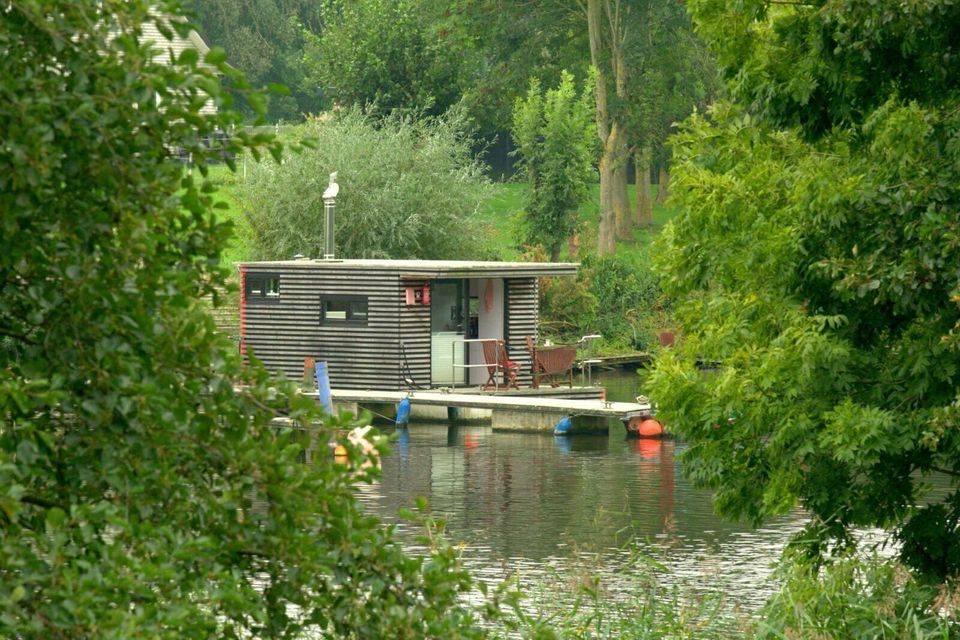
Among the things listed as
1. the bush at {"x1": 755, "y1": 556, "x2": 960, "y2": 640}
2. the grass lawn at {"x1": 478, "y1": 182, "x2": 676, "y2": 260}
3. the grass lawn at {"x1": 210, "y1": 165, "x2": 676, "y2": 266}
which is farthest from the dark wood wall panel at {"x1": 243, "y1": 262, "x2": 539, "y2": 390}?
the bush at {"x1": 755, "y1": 556, "x2": 960, "y2": 640}

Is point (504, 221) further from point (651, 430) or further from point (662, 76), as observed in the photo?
point (651, 430)

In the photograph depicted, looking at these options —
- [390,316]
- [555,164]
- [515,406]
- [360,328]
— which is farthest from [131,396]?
[555,164]

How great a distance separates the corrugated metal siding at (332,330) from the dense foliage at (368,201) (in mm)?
6442

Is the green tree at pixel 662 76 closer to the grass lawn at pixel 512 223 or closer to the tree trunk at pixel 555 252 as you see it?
the grass lawn at pixel 512 223

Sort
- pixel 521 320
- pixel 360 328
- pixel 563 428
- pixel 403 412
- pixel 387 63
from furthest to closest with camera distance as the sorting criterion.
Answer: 1. pixel 387 63
2. pixel 521 320
3. pixel 360 328
4. pixel 403 412
5. pixel 563 428

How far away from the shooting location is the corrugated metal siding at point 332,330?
32.1m

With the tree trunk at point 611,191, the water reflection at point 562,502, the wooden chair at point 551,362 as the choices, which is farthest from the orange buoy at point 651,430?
the tree trunk at point 611,191

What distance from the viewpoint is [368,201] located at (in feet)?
133

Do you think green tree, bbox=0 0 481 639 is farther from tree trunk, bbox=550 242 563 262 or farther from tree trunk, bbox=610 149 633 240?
tree trunk, bbox=610 149 633 240

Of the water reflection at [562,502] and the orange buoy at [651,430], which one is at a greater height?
the orange buoy at [651,430]

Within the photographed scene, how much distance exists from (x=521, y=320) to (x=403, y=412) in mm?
4115

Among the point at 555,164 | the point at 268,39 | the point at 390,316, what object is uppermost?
the point at 268,39

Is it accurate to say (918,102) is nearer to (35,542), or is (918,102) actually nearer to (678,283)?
(678,283)

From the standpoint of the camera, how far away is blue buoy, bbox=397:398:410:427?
30641 mm
